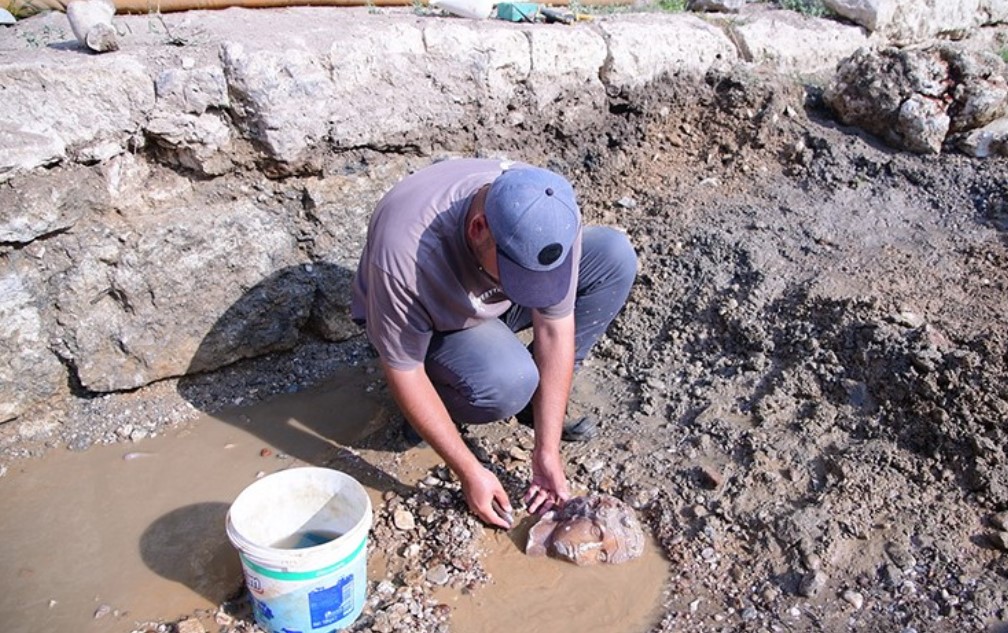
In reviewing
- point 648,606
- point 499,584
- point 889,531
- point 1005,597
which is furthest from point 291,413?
point 1005,597

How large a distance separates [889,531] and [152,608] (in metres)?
2.12

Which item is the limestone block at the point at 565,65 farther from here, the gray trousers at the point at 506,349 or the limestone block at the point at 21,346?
the limestone block at the point at 21,346

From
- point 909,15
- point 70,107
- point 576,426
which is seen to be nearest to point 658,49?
point 909,15

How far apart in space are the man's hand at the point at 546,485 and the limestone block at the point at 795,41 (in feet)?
8.40

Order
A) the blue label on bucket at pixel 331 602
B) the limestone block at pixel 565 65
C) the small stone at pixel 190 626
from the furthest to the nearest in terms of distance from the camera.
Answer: the limestone block at pixel 565 65
the small stone at pixel 190 626
the blue label on bucket at pixel 331 602

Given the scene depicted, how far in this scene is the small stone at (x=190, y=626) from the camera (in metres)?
2.29

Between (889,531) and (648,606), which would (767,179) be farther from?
(648,606)

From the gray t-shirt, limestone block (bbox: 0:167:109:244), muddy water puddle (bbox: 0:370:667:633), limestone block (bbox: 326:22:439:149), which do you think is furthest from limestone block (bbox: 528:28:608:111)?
limestone block (bbox: 0:167:109:244)

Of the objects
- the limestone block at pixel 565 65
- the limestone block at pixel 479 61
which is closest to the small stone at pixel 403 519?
the limestone block at pixel 479 61

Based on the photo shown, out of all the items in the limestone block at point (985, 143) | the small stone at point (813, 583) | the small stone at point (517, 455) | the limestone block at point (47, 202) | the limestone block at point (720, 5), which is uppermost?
the limestone block at point (720, 5)

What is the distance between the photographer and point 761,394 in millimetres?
3018

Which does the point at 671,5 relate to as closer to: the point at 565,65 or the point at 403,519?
the point at 565,65

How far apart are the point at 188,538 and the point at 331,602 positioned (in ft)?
2.40

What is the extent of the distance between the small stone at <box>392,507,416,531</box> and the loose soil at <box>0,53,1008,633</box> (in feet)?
0.04
